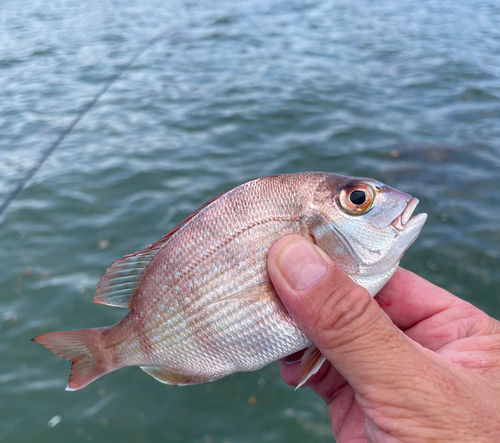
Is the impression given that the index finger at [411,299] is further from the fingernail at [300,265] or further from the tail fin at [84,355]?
the tail fin at [84,355]

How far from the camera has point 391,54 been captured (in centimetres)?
1105

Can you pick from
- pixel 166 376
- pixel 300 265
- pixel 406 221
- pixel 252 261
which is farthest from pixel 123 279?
pixel 406 221

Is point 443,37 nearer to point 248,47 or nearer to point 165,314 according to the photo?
point 248,47

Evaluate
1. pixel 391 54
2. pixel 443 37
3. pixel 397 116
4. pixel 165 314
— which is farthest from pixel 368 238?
pixel 443 37

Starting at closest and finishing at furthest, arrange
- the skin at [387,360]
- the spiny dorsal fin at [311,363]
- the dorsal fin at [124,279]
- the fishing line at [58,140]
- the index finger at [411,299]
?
the skin at [387,360] → the spiny dorsal fin at [311,363] → the dorsal fin at [124,279] → the index finger at [411,299] → the fishing line at [58,140]

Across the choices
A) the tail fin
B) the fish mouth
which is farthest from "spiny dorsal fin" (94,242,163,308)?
the fish mouth

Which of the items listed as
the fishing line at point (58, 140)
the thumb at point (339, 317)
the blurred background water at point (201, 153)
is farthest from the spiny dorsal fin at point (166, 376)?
the fishing line at point (58, 140)

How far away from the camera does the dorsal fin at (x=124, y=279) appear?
7.82ft

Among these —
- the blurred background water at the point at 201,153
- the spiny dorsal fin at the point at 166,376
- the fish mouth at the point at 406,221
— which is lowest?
the blurred background water at the point at 201,153

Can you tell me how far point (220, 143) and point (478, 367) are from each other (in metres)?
5.91

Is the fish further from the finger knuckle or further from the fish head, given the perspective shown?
the finger knuckle

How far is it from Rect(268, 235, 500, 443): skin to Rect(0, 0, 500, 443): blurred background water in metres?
1.76

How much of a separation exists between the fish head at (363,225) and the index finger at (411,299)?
0.71 m

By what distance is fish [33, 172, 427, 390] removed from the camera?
2.11 meters
